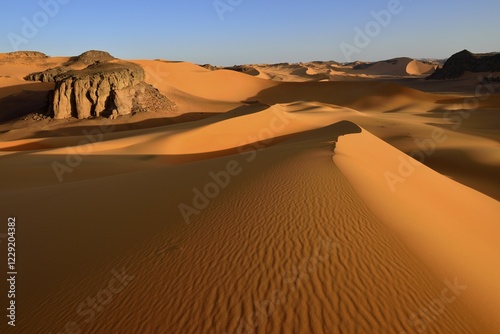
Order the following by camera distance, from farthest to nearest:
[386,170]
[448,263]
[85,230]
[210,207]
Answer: [386,170] → [210,207] → [85,230] → [448,263]

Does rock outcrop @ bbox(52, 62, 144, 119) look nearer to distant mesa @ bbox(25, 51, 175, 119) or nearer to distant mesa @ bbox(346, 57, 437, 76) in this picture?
distant mesa @ bbox(25, 51, 175, 119)

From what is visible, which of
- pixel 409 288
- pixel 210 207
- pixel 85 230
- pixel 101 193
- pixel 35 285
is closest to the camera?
pixel 409 288

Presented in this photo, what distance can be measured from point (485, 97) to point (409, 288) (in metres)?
39.3

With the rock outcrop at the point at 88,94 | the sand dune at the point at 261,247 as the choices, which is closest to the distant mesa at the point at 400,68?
the rock outcrop at the point at 88,94

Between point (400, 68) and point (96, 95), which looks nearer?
point (96, 95)

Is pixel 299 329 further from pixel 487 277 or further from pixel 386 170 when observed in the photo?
pixel 386 170

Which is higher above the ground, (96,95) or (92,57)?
(92,57)

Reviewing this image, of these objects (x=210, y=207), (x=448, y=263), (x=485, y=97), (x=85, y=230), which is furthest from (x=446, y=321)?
(x=485, y=97)

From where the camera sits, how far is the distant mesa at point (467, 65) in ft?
159

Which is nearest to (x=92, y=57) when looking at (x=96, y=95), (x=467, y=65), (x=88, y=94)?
(x=88, y=94)

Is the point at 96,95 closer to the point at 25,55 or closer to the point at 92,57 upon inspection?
the point at 92,57

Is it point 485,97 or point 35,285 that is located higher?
point 35,285

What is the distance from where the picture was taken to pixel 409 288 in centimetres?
321

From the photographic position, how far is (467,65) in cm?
5222
